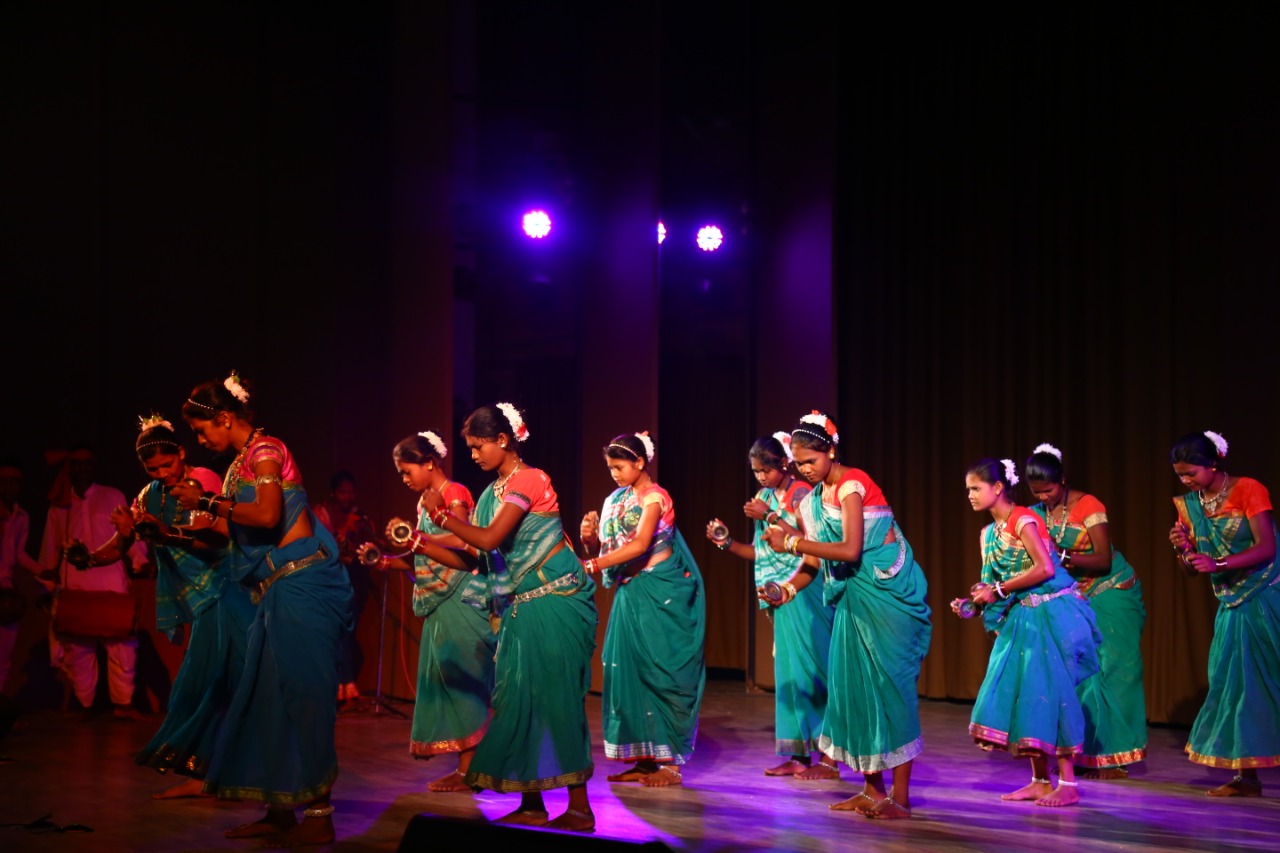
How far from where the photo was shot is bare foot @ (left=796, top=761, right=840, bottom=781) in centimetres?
621

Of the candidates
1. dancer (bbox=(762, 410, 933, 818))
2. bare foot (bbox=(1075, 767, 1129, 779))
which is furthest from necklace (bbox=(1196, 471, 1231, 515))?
dancer (bbox=(762, 410, 933, 818))

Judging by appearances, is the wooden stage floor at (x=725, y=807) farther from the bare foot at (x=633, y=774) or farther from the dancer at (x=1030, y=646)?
the dancer at (x=1030, y=646)

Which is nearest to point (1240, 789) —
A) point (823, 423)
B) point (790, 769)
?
point (790, 769)

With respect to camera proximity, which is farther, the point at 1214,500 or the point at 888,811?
the point at 1214,500

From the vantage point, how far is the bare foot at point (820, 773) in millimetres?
6207

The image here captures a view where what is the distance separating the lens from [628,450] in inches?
240

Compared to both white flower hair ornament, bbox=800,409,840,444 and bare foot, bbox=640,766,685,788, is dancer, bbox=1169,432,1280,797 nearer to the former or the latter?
white flower hair ornament, bbox=800,409,840,444

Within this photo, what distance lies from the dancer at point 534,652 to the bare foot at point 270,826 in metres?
0.71

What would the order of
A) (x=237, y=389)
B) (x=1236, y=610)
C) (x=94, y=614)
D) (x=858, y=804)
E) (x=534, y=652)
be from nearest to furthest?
1. (x=534, y=652)
2. (x=237, y=389)
3. (x=858, y=804)
4. (x=1236, y=610)
5. (x=94, y=614)

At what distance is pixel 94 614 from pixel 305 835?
13.4 ft

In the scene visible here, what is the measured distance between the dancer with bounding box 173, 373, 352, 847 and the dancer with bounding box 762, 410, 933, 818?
5.84 ft

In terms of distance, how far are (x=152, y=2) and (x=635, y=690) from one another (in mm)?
6363

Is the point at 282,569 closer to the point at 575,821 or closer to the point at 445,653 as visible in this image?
the point at 445,653

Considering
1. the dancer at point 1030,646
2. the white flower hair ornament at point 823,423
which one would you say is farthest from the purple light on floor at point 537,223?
the dancer at point 1030,646
